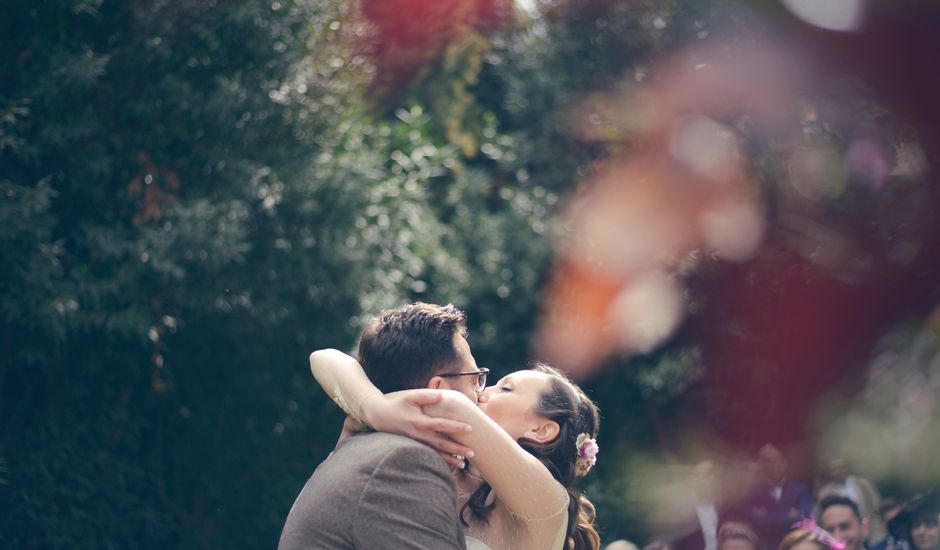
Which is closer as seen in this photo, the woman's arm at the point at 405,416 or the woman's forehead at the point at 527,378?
the woman's arm at the point at 405,416

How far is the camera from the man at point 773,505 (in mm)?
6965

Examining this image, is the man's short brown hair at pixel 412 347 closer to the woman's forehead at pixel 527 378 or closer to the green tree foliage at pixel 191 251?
the woman's forehead at pixel 527 378

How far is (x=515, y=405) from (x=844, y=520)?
4247mm

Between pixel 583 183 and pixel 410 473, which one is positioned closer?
pixel 410 473

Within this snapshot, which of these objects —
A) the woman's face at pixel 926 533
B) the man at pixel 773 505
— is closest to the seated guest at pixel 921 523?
the woman's face at pixel 926 533

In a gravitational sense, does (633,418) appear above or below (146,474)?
below

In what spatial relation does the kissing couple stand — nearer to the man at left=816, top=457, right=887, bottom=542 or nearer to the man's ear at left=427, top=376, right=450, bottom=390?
the man's ear at left=427, top=376, right=450, bottom=390

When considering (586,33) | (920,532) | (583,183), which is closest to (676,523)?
(920,532)

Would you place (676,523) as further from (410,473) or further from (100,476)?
(410,473)

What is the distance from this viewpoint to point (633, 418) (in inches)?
439

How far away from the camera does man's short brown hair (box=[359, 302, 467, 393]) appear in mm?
2891

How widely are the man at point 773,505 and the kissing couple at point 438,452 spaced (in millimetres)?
3645

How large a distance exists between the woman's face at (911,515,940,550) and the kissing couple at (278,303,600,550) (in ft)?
14.7

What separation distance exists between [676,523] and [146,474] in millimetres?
4397
